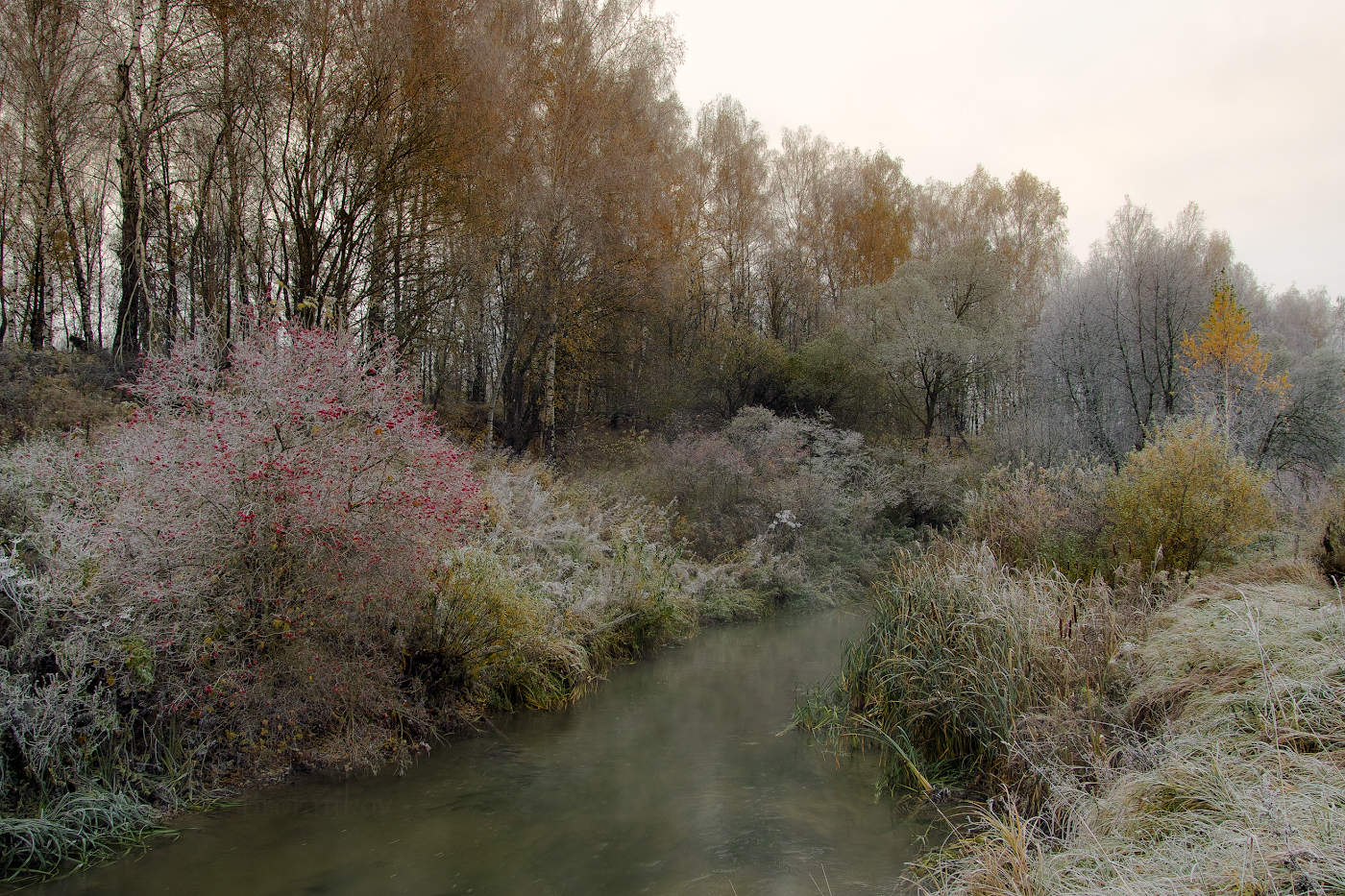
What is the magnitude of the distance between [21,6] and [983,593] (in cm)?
1877

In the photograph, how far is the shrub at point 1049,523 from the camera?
10156 millimetres

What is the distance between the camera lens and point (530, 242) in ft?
55.5

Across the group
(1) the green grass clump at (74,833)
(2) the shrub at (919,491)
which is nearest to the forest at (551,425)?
(1) the green grass clump at (74,833)

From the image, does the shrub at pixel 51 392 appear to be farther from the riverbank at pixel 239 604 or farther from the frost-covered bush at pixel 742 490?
the frost-covered bush at pixel 742 490

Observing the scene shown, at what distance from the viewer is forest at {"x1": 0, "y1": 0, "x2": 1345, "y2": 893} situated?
17.3ft

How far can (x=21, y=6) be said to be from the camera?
1378cm

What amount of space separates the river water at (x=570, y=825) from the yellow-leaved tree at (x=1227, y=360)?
14.4m

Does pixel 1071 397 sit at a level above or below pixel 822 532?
above

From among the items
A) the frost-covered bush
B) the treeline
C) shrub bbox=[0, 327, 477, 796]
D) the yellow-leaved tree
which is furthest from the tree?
shrub bbox=[0, 327, 477, 796]

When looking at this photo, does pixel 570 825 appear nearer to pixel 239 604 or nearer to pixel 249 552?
pixel 239 604

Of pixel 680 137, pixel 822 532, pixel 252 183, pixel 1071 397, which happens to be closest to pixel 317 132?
pixel 252 183

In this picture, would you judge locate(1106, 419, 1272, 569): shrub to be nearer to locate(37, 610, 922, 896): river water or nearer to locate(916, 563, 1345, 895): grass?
locate(916, 563, 1345, 895): grass

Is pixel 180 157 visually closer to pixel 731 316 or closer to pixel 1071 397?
pixel 731 316

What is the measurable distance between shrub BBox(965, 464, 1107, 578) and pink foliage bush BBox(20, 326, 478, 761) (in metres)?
7.88
